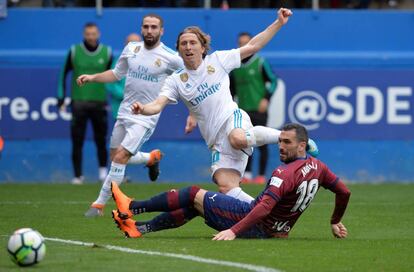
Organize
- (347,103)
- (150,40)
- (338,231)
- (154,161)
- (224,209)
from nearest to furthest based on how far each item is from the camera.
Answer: (224,209)
(338,231)
(150,40)
(154,161)
(347,103)

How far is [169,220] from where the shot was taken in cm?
1127

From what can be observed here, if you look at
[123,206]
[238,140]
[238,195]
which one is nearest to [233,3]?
[238,140]

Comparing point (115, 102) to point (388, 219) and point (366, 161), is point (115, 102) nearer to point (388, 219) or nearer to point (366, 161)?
point (366, 161)

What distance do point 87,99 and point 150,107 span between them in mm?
8564

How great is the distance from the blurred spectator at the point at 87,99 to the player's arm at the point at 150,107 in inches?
305

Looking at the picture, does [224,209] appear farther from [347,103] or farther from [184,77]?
[347,103]

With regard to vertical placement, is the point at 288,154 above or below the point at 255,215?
above

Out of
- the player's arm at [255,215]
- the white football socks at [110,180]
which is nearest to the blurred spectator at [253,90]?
the white football socks at [110,180]

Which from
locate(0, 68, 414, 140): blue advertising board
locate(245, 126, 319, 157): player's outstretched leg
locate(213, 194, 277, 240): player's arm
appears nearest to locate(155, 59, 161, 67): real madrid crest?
locate(245, 126, 319, 157): player's outstretched leg

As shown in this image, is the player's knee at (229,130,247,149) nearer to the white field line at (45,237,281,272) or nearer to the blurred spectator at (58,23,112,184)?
the white field line at (45,237,281,272)

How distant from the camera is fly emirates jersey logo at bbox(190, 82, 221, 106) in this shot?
12.4m

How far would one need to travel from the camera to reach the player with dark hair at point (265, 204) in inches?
414

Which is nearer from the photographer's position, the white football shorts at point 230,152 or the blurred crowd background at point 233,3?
the white football shorts at point 230,152

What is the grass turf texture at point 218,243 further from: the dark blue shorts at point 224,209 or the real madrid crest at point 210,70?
the real madrid crest at point 210,70
